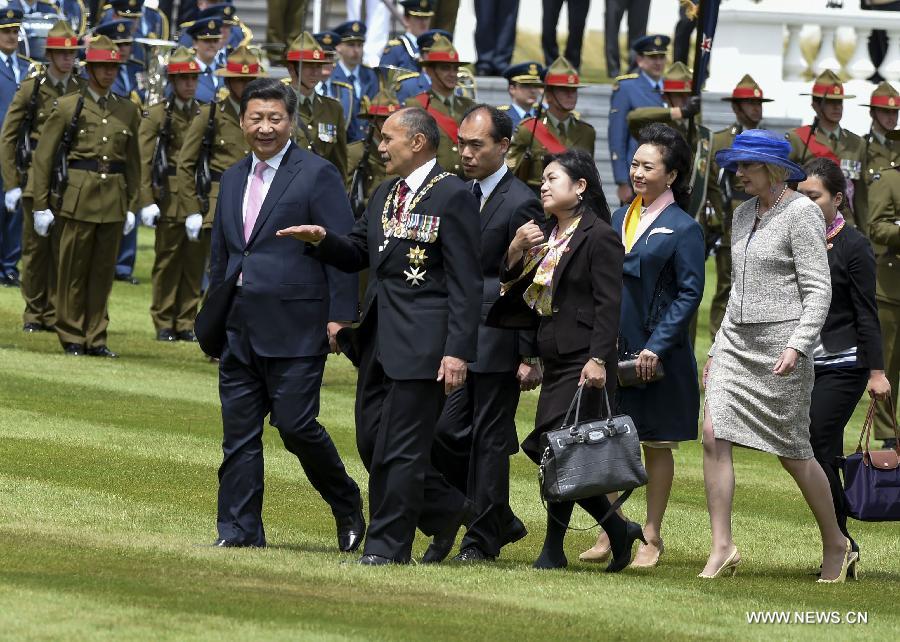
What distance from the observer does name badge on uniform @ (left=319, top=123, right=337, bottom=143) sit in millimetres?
18094

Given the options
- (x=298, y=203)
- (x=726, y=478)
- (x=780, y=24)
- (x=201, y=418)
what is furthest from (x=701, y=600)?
(x=780, y=24)

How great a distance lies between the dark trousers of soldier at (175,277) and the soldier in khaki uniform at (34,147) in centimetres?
94

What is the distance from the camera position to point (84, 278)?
1742cm

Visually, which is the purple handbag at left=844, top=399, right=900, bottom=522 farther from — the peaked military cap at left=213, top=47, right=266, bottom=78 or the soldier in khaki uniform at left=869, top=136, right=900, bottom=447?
the peaked military cap at left=213, top=47, right=266, bottom=78

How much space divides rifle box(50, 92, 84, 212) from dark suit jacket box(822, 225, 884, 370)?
846cm

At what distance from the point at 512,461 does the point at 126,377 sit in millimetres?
3599

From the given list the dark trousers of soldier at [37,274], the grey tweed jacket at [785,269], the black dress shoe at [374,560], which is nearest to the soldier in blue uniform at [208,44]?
the dark trousers of soldier at [37,274]

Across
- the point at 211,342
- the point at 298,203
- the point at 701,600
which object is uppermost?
the point at 298,203

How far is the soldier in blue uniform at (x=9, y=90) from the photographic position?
20656 millimetres

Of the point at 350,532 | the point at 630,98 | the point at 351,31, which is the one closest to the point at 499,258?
the point at 350,532

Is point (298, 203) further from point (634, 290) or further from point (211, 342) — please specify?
point (634, 290)

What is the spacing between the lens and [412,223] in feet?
29.8

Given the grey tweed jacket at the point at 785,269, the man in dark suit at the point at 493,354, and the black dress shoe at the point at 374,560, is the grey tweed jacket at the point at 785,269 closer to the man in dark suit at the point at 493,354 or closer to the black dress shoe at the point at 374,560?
the man in dark suit at the point at 493,354

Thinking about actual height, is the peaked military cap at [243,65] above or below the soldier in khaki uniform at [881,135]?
above
